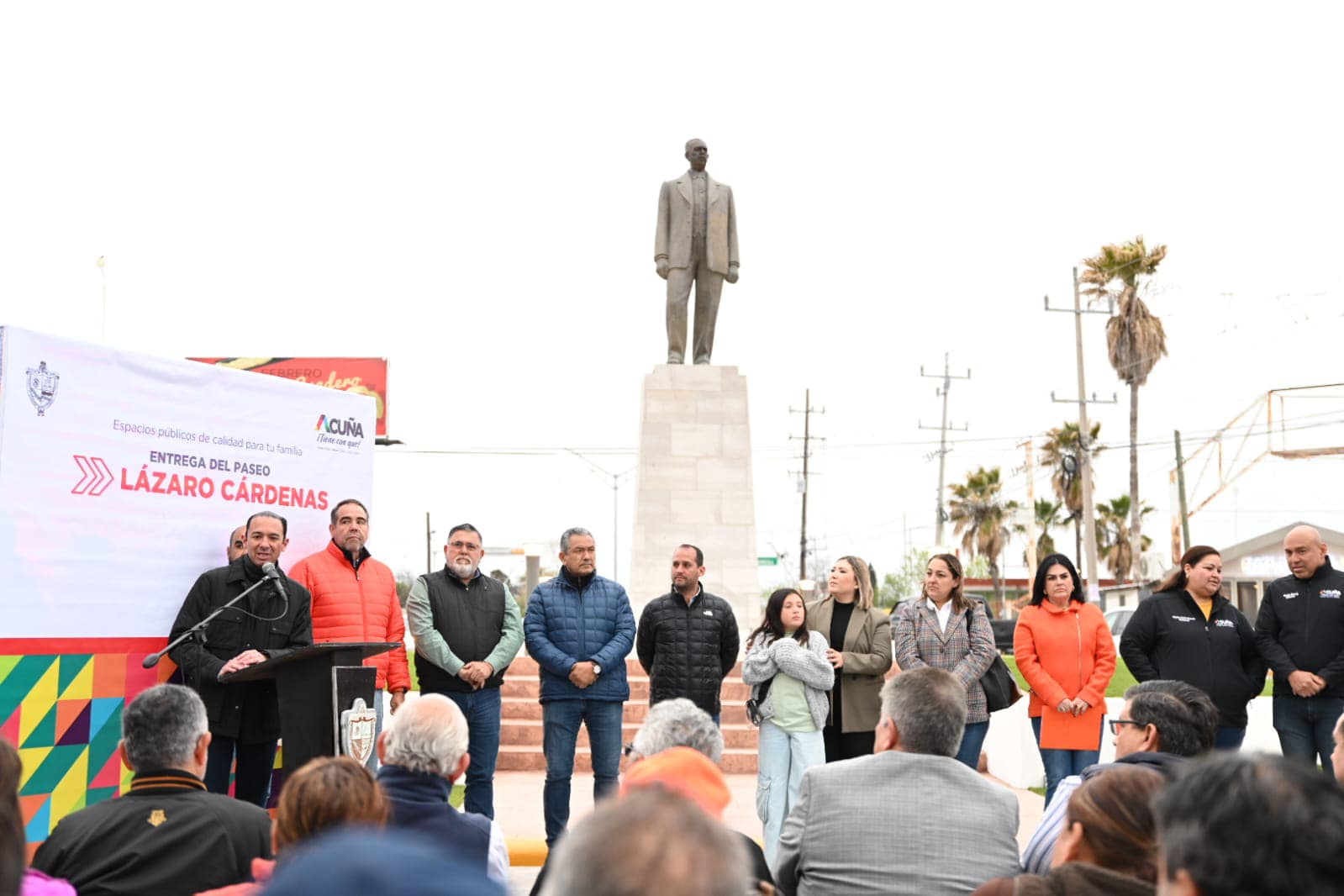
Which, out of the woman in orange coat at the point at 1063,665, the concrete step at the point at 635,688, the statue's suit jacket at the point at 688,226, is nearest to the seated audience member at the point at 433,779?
the woman in orange coat at the point at 1063,665

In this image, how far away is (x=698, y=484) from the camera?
13.6m

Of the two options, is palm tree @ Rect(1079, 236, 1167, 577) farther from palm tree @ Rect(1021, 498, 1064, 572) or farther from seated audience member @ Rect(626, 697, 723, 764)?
seated audience member @ Rect(626, 697, 723, 764)

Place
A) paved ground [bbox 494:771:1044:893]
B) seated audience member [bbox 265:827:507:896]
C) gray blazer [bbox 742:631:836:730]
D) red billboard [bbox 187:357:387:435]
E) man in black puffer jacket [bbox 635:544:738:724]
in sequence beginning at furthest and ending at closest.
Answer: red billboard [bbox 187:357:387:435] → paved ground [bbox 494:771:1044:893] → man in black puffer jacket [bbox 635:544:738:724] → gray blazer [bbox 742:631:836:730] → seated audience member [bbox 265:827:507:896]

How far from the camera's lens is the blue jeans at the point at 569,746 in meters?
7.05

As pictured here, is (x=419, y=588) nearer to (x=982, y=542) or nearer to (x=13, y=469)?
(x=13, y=469)

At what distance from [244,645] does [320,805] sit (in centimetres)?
327

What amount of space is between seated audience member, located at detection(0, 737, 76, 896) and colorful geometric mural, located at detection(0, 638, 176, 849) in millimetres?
2784

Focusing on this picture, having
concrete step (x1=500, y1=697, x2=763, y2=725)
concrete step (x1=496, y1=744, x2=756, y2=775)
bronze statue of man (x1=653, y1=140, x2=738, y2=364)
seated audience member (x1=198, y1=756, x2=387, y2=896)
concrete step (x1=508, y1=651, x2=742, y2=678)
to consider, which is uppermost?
bronze statue of man (x1=653, y1=140, x2=738, y2=364)

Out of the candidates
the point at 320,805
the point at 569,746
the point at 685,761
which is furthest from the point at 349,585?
the point at 685,761

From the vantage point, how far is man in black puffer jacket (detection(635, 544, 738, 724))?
7285 millimetres

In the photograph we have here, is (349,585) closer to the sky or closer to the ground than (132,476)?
closer to the ground

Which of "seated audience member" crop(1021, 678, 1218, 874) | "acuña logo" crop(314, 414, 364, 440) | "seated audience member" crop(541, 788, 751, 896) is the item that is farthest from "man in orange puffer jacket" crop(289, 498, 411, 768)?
"seated audience member" crop(541, 788, 751, 896)

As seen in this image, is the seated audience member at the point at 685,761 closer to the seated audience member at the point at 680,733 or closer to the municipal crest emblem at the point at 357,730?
the seated audience member at the point at 680,733

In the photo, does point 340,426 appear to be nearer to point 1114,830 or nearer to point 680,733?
point 680,733
